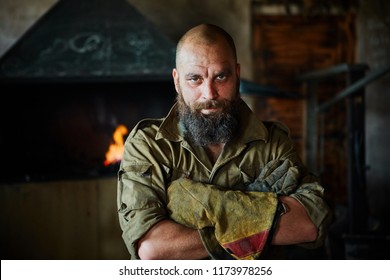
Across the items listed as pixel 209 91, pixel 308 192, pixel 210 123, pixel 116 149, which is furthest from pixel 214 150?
pixel 116 149

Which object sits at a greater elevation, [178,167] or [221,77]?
[221,77]

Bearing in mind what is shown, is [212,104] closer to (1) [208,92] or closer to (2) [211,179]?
(1) [208,92]

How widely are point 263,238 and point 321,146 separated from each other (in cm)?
345

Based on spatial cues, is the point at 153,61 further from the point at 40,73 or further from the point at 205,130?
the point at 205,130

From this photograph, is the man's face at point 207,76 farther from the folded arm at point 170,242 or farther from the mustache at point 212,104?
the folded arm at point 170,242

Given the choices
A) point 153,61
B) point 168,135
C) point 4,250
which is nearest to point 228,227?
point 168,135

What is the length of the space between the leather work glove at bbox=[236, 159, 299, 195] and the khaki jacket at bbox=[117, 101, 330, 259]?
0.02 metres

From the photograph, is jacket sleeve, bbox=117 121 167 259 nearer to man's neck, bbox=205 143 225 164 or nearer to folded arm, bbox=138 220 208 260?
folded arm, bbox=138 220 208 260

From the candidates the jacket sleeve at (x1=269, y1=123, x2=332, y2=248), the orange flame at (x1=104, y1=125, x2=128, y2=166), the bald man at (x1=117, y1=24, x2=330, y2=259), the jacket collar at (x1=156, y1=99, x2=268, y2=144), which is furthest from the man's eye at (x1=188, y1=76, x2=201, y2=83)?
the orange flame at (x1=104, y1=125, x2=128, y2=166)

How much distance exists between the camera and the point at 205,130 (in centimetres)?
144

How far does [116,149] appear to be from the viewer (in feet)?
12.4

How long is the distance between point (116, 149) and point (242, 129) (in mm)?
2402

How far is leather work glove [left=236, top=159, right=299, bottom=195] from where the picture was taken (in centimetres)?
140

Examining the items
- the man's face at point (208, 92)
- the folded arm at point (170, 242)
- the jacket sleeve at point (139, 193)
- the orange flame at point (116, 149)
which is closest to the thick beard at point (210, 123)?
the man's face at point (208, 92)
